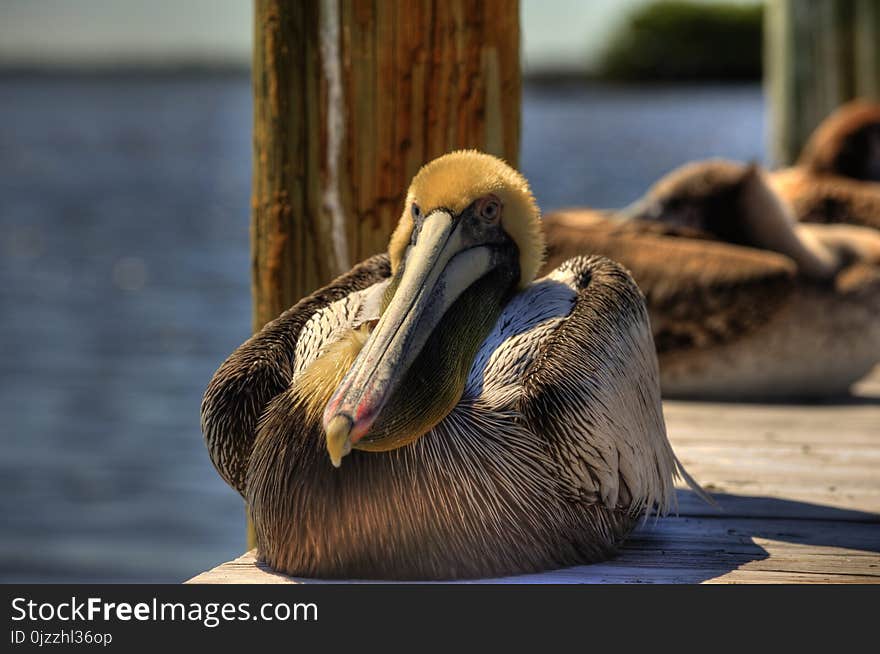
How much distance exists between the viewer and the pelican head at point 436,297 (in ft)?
9.20

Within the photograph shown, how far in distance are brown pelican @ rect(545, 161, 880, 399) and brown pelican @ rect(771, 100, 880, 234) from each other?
1.13 m

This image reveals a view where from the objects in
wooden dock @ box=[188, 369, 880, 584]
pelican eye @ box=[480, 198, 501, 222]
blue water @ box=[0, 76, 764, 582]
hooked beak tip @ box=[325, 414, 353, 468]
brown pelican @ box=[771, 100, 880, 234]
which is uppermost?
pelican eye @ box=[480, 198, 501, 222]

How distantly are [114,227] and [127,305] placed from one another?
1091 centimetres

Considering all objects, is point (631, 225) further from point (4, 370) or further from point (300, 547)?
point (4, 370)

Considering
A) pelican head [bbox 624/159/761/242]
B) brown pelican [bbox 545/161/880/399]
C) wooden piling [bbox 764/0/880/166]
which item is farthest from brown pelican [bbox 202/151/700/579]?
wooden piling [bbox 764/0/880/166]

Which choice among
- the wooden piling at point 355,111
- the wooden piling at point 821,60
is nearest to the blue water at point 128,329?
the wooden piling at point 355,111

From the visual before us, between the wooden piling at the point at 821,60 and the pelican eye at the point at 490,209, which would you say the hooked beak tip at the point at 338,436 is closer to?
the pelican eye at the point at 490,209

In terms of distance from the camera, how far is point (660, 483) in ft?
11.1

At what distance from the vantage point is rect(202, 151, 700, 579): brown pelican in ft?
9.64

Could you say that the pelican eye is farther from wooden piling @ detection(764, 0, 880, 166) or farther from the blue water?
wooden piling @ detection(764, 0, 880, 166)

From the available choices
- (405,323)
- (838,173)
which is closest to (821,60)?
(838,173)

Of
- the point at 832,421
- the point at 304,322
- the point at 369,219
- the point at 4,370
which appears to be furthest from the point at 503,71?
the point at 4,370

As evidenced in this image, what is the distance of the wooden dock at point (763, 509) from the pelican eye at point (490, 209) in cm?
76

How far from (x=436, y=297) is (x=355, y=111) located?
3.59 ft
